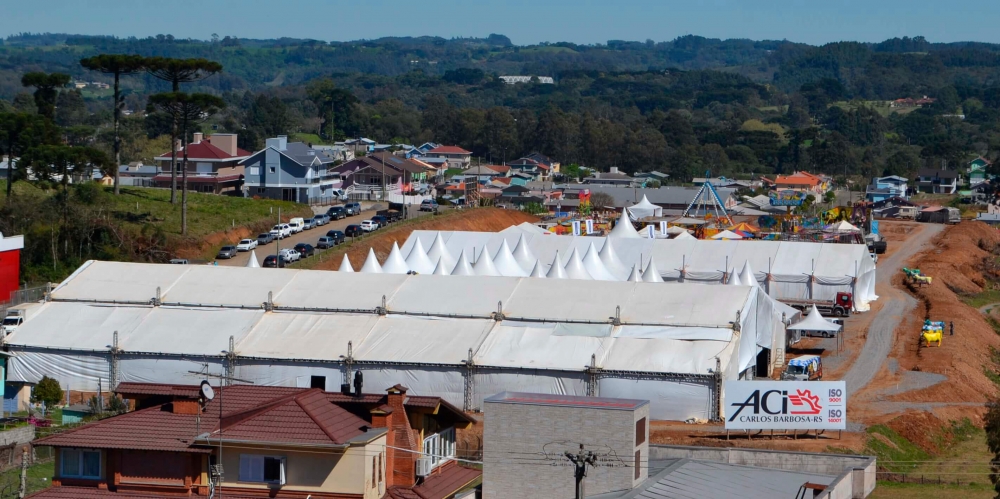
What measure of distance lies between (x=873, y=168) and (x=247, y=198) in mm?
87927

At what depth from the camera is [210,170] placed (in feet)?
280

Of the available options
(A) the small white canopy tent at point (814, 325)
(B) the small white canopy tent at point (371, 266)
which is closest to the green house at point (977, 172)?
(A) the small white canopy tent at point (814, 325)

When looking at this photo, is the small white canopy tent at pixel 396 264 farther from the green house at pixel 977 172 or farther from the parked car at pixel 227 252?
the green house at pixel 977 172

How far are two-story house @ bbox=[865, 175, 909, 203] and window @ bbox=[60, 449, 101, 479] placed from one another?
10240cm

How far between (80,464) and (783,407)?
55.3 ft

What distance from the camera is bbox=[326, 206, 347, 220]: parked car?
7379cm

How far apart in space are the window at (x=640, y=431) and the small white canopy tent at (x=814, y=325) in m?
21.7

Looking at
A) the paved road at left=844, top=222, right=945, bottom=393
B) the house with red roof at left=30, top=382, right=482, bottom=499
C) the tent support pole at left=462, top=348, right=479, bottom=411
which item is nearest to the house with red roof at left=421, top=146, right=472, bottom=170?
the paved road at left=844, top=222, right=945, bottom=393

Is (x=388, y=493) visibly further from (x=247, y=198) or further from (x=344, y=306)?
(x=247, y=198)

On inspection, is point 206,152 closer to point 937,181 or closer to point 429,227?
point 429,227

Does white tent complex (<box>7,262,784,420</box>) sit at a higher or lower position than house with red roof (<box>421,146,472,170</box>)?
lower

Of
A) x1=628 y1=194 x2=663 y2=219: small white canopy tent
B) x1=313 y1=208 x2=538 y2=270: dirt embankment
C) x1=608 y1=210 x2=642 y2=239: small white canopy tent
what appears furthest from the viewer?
x1=628 y1=194 x2=663 y2=219: small white canopy tent

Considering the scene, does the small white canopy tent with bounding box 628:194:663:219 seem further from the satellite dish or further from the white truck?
the satellite dish

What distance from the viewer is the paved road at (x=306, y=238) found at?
57.9m
